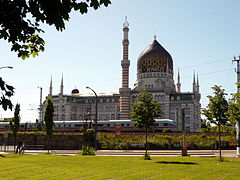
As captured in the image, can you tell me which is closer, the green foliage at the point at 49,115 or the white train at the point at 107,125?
the green foliage at the point at 49,115

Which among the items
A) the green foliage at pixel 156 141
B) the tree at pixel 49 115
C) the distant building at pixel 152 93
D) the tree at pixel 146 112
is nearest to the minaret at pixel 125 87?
the distant building at pixel 152 93

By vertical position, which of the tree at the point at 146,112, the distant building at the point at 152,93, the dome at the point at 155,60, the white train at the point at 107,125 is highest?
the dome at the point at 155,60

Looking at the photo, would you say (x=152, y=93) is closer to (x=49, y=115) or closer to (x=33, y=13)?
(x=49, y=115)

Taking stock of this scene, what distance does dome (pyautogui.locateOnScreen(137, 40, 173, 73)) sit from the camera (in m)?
105

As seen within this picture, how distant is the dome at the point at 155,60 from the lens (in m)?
105

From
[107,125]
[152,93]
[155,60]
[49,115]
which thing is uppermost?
[155,60]

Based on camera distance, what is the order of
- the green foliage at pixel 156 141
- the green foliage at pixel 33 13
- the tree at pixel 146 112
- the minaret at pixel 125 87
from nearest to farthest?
the green foliage at pixel 33 13 < the tree at pixel 146 112 < the green foliage at pixel 156 141 < the minaret at pixel 125 87

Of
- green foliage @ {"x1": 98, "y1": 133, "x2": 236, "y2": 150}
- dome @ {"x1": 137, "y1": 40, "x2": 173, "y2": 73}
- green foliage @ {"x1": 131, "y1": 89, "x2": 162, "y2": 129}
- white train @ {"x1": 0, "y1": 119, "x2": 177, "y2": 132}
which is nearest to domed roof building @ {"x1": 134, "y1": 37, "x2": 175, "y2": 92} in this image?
dome @ {"x1": 137, "y1": 40, "x2": 173, "y2": 73}

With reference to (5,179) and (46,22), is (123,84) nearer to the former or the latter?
(5,179)

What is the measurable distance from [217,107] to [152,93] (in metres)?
74.0

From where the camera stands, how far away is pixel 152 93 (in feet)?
328

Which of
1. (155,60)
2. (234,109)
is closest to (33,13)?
(234,109)

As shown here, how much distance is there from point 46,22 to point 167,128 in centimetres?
6569

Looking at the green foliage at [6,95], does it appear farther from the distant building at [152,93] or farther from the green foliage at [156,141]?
the distant building at [152,93]
